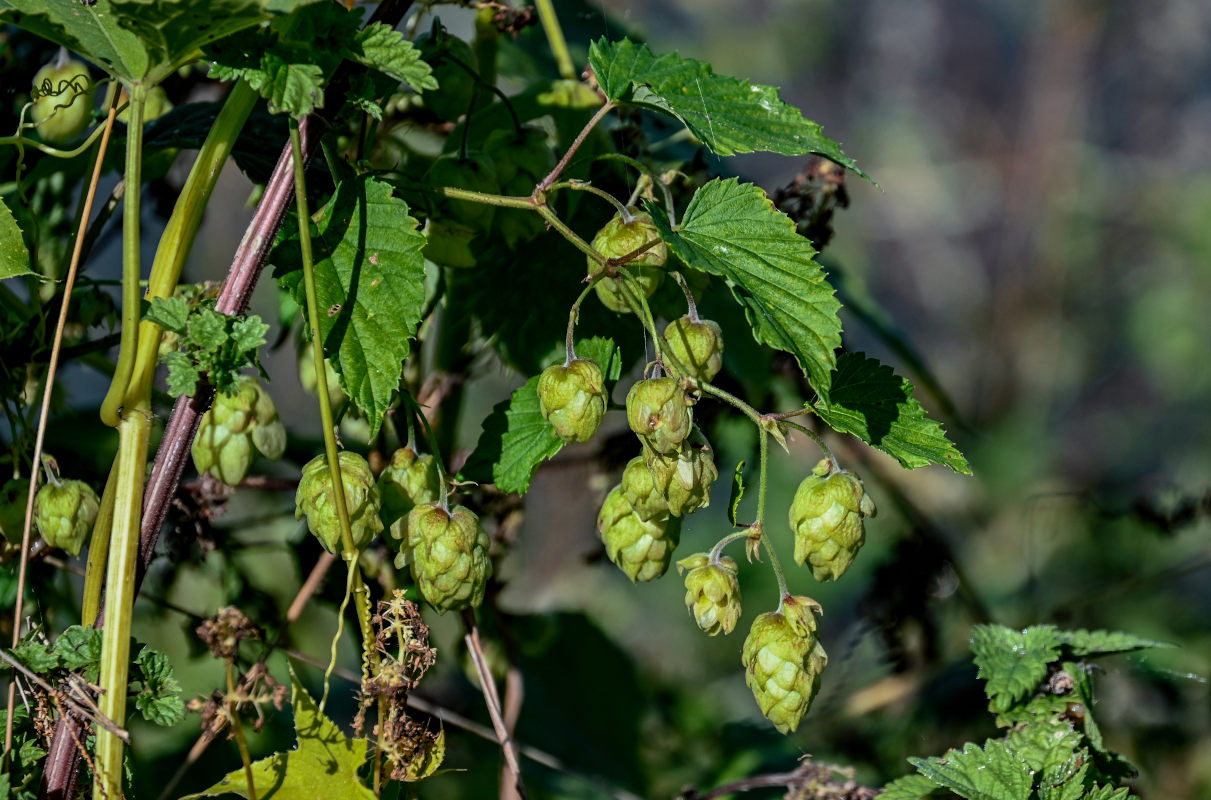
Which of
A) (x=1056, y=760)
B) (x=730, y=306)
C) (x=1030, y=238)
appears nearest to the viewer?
(x=1056, y=760)

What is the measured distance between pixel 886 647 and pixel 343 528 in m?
0.98

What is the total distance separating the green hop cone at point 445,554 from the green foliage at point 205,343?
0.13 meters

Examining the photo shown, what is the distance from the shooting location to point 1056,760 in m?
A: 0.69

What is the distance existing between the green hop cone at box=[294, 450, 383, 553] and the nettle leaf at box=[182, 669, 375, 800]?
9 centimetres

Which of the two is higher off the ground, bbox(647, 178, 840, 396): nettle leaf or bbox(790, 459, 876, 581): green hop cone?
bbox(647, 178, 840, 396): nettle leaf

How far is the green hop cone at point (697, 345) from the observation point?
23.6 inches

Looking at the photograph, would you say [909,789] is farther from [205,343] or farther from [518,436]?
[205,343]

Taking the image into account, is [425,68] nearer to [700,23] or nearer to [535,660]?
[535,660]

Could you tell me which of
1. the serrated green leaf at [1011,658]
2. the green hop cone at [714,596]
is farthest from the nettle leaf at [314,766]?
the serrated green leaf at [1011,658]

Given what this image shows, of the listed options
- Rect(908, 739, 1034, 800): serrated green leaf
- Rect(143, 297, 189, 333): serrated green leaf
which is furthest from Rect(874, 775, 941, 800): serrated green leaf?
Rect(143, 297, 189, 333): serrated green leaf

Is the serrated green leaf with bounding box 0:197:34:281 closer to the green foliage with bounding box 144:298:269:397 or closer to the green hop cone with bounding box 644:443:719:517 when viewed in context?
the green foliage with bounding box 144:298:269:397

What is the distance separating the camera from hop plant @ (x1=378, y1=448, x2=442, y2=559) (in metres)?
0.62

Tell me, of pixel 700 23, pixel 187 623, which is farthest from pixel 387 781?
pixel 700 23

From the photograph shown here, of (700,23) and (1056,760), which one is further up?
(700,23)
